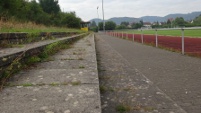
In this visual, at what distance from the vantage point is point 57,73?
3178 millimetres

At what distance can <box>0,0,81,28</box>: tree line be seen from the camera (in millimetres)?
33219

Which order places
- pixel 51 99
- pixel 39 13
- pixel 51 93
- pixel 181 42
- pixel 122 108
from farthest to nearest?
1. pixel 39 13
2. pixel 181 42
3. pixel 122 108
4. pixel 51 93
5. pixel 51 99

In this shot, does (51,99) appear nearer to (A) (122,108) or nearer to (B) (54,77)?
(B) (54,77)

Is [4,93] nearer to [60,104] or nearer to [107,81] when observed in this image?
[60,104]

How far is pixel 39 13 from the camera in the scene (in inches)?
1885

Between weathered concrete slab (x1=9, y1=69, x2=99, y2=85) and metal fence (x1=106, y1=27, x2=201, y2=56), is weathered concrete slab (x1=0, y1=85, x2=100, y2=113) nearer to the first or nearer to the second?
weathered concrete slab (x1=9, y1=69, x2=99, y2=85)

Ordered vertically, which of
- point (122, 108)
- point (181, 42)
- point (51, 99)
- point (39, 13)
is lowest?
point (181, 42)

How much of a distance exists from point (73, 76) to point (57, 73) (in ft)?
0.85

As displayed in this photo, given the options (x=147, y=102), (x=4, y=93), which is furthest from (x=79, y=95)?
(x=147, y=102)

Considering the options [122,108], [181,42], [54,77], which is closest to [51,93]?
[54,77]

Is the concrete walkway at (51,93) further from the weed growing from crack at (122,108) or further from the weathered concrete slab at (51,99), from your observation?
the weed growing from crack at (122,108)

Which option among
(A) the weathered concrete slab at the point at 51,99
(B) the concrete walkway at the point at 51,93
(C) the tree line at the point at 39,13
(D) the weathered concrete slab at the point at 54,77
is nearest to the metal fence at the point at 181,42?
(D) the weathered concrete slab at the point at 54,77

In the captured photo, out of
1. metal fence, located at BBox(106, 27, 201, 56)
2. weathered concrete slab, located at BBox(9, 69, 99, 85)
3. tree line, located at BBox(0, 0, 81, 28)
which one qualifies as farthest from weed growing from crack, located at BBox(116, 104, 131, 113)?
tree line, located at BBox(0, 0, 81, 28)

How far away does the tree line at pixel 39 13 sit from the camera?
33219mm
